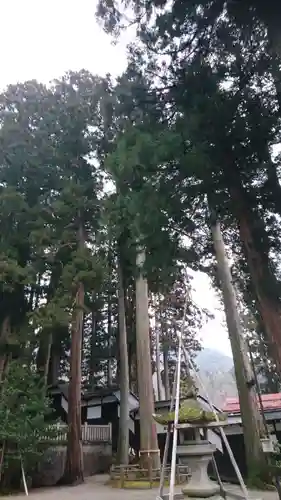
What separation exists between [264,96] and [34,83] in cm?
1217

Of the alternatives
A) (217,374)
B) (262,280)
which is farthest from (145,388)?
(217,374)

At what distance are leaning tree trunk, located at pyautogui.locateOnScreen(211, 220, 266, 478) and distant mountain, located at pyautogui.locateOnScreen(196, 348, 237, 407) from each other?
1630 centimetres

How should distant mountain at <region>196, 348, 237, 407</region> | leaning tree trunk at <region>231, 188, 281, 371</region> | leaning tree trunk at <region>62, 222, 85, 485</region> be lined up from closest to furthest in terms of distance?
leaning tree trunk at <region>231, 188, 281, 371</region> < leaning tree trunk at <region>62, 222, 85, 485</region> < distant mountain at <region>196, 348, 237, 407</region>

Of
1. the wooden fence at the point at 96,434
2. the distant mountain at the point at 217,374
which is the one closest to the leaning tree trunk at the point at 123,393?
the wooden fence at the point at 96,434

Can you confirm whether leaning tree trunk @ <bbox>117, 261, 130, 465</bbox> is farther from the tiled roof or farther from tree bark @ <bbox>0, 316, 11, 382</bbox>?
tree bark @ <bbox>0, 316, 11, 382</bbox>

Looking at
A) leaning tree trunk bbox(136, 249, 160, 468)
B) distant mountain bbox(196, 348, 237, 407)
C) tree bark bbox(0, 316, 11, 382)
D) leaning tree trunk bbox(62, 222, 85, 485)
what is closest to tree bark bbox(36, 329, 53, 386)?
tree bark bbox(0, 316, 11, 382)

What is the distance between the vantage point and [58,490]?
9500mm

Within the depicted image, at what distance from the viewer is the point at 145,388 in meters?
11.0

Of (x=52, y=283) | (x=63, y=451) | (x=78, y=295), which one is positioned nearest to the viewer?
(x=78, y=295)

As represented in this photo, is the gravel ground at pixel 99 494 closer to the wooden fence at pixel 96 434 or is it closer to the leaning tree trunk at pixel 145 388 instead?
the leaning tree trunk at pixel 145 388

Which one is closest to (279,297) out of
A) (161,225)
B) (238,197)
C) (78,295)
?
(238,197)

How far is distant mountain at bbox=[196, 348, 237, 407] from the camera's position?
1250 inches

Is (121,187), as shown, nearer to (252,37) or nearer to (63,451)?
(252,37)

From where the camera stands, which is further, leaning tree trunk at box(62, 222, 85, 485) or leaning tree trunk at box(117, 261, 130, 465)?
leaning tree trunk at box(117, 261, 130, 465)
